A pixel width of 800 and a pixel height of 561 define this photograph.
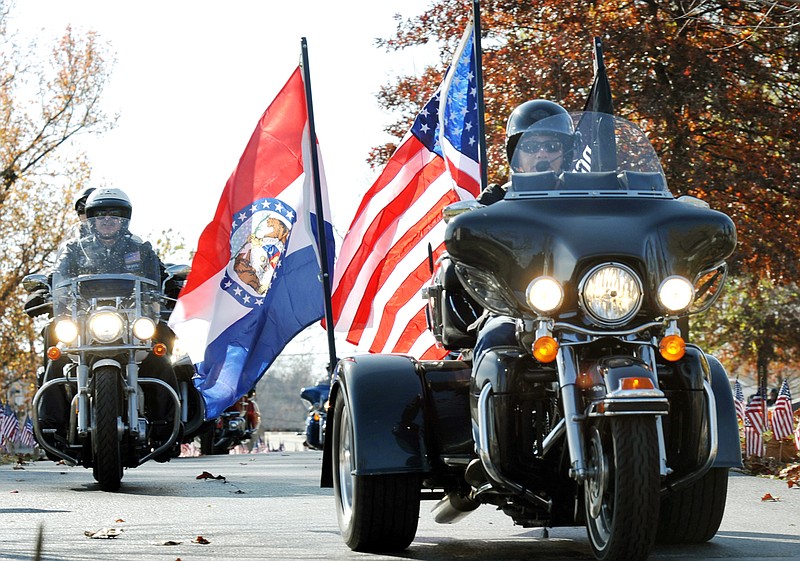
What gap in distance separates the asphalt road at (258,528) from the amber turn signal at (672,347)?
3.49ft

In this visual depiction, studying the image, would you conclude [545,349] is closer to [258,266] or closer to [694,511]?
[694,511]

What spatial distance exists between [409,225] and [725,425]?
22.0 feet

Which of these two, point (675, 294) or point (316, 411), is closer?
point (675, 294)

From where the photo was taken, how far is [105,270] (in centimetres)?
1260

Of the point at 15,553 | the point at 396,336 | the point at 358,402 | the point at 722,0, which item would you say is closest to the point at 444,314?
the point at 358,402

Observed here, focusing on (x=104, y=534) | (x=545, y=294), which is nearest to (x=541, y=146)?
(x=545, y=294)

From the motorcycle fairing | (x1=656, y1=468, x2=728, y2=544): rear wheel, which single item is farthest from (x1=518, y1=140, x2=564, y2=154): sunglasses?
(x1=656, y1=468, x2=728, y2=544): rear wheel

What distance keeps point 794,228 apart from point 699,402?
1660 centimetres

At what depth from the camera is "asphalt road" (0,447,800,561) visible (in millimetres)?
6934

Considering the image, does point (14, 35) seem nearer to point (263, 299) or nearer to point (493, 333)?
point (263, 299)

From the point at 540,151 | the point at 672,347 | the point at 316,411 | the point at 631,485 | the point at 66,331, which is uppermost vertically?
the point at 316,411

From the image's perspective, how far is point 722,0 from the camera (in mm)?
21469

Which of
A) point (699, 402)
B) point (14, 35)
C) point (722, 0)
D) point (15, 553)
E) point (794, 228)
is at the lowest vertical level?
point (15, 553)

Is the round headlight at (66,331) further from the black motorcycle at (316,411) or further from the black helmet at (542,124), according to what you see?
the black motorcycle at (316,411)
